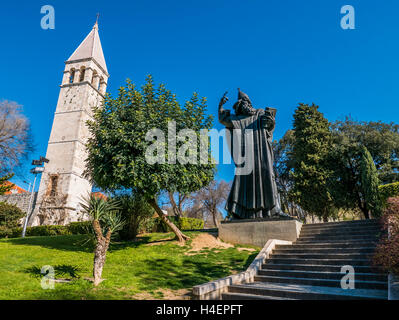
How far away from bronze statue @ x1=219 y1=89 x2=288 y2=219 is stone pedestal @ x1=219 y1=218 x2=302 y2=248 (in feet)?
1.19

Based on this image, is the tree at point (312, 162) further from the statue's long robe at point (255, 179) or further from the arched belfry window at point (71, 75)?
the arched belfry window at point (71, 75)

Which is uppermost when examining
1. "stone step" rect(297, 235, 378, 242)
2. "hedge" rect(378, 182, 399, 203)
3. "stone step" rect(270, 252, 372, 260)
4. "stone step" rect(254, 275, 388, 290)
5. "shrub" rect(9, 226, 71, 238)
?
"hedge" rect(378, 182, 399, 203)

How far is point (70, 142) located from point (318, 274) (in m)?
36.7

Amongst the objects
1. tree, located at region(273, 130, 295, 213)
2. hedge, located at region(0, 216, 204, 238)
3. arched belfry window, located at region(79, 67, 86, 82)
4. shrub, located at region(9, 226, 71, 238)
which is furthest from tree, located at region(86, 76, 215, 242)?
arched belfry window, located at region(79, 67, 86, 82)

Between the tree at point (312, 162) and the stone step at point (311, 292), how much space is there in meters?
17.6

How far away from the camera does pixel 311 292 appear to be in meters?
4.62

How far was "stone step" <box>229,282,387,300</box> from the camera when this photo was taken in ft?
14.2

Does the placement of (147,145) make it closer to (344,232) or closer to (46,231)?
(344,232)

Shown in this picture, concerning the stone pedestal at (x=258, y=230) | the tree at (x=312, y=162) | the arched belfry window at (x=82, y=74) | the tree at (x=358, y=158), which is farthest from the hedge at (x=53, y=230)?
the arched belfry window at (x=82, y=74)

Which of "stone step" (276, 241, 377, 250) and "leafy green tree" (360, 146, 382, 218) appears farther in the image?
"leafy green tree" (360, 146, 382, 218)

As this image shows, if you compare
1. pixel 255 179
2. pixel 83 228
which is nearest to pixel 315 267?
pixel 255 179

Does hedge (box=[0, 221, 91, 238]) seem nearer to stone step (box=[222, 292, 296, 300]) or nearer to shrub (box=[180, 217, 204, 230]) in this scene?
shrub (box=[180, 217, 204, 230])

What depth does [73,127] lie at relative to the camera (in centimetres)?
3584
